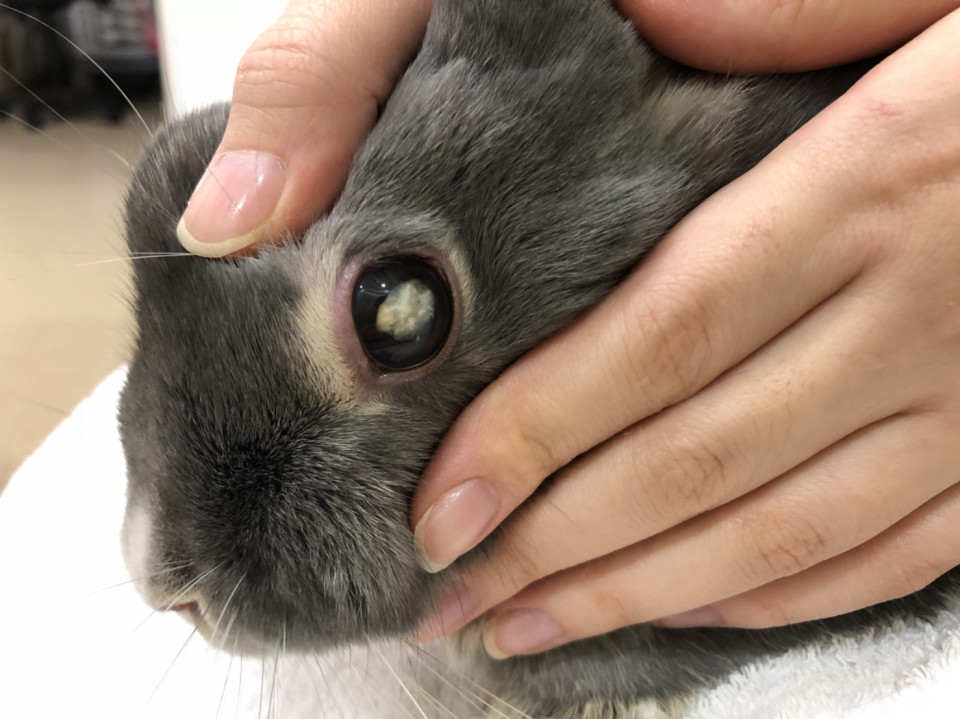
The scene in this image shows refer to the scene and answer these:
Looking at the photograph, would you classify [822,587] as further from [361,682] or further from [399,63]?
[399,63]

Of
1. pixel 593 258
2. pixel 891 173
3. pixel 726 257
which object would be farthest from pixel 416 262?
pixel 891 173

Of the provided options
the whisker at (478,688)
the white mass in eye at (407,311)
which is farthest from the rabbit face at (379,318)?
the whisker at (478,688)

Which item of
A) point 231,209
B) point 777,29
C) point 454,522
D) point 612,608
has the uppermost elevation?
point 231,209

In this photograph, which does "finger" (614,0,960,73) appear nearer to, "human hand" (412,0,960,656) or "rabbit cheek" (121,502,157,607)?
"human hand" (412,0,960,656)

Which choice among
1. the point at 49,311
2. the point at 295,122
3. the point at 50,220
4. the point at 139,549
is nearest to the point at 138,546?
the point at 139,549

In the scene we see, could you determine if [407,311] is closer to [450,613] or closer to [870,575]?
[450,613]

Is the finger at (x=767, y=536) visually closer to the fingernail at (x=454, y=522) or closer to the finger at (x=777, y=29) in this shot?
the fingernail at (x=454, y=522)
